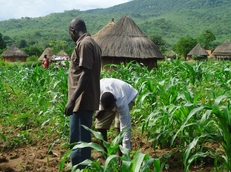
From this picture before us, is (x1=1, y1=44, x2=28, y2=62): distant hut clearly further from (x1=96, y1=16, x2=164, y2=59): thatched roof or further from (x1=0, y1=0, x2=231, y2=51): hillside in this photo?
(x1=0, y1=0, x2=231, y2=51): hillside

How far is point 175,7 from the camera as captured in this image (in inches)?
6102

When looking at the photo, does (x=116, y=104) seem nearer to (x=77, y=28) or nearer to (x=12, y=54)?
(x=77, y=28)

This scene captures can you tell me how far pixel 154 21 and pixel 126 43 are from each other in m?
105

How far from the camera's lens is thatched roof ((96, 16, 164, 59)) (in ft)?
51.1

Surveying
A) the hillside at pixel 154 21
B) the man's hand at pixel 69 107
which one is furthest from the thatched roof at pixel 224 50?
the hillside at pixel 154 21

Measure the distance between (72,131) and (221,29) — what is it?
4199 inches

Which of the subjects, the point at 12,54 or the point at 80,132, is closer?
the point at 80,132

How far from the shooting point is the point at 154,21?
385 ft

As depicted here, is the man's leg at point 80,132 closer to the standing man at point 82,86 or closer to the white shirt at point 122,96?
the standing man at point 82,86

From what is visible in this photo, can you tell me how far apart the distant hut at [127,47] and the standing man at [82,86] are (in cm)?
1244

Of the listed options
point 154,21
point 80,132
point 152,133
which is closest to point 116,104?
point 80,132

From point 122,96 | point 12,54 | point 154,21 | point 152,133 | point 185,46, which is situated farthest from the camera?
point 154,21

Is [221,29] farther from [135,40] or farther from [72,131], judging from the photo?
[72,131]

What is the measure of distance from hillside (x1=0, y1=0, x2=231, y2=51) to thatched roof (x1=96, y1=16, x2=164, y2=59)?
205 feet
